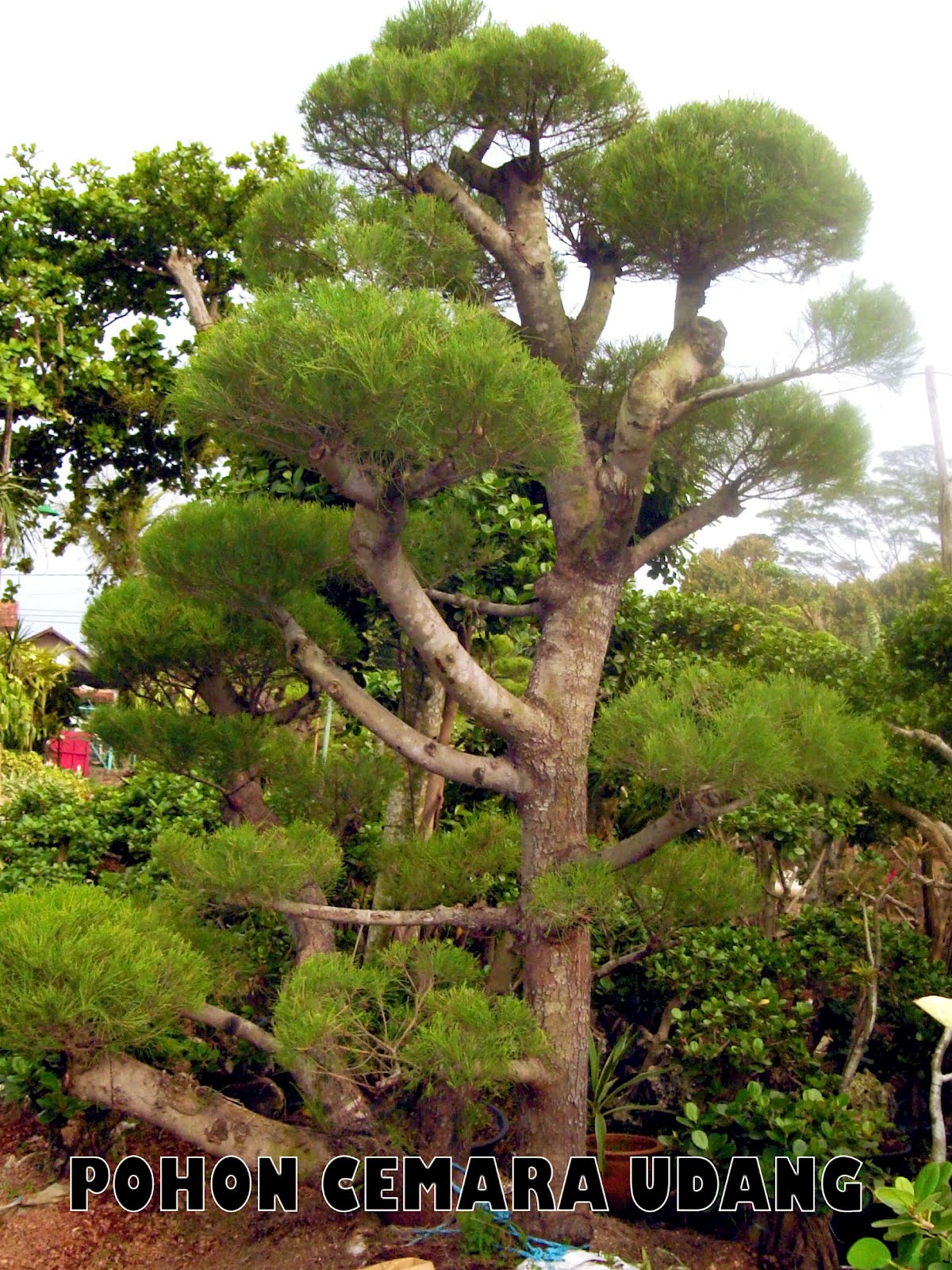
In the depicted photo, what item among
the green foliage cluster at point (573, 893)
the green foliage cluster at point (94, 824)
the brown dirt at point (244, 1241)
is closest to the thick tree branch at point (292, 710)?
the green foliage cluster at point (573, 893)

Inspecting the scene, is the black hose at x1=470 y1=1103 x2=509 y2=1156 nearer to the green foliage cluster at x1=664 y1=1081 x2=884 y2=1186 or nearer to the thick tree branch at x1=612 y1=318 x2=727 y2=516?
the green foliage cluster at x1=664 y1=1081 x2=884 y2=1186

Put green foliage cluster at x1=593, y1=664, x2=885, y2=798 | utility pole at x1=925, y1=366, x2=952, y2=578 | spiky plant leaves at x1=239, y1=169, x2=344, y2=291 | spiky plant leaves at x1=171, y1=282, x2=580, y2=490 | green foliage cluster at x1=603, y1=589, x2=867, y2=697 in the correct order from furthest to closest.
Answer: utility pole at x1=925, y1=366, x2=952, y2=578
green foliage cluster at x1=603, y1=589, x2=867, y2=697
spiky plant leaves at x1=239, y1=169, x2=344, y2=291
green foliage cluster at x1=593, y1=664, x2=885, y2=798
spiky plant leaves at x1=171, y1=282, x2=580, y2=490

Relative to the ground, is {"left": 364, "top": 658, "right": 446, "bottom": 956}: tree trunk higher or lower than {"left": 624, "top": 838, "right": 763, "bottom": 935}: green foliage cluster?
higher

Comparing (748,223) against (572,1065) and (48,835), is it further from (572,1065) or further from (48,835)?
(48,835)

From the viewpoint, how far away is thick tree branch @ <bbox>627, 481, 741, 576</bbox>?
246 centimetres

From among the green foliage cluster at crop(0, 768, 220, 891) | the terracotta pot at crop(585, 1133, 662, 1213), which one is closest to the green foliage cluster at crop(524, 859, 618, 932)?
the terracotta pot at crop(585, 1133, 662, 1213)

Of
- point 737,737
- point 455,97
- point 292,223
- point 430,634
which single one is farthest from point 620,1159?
point 455,97

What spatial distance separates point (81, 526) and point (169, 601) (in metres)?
6.18

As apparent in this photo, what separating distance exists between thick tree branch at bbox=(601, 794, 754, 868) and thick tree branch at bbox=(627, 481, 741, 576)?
584mm

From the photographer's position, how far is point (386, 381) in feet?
5.66

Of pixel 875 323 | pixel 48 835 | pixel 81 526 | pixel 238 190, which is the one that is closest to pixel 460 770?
pixel 875 323

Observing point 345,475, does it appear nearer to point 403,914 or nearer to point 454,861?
point 403,914

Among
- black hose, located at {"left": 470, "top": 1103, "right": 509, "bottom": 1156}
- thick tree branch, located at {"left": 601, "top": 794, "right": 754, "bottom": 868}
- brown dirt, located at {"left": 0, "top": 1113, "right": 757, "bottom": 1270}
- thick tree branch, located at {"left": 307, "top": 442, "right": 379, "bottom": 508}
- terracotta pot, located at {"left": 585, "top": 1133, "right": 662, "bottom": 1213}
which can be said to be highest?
thick tree branch, located at {"left": 307, "top": 442, "right": 379, "bottom": 508}

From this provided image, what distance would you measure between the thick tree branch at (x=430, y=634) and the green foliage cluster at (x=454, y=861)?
0.45m
